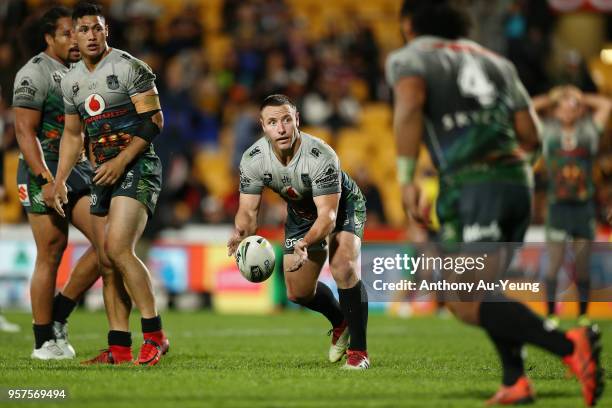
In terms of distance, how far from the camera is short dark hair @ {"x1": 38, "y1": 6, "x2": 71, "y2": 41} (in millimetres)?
8688

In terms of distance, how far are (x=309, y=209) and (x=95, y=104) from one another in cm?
186

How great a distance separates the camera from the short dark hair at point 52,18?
28.5 ft

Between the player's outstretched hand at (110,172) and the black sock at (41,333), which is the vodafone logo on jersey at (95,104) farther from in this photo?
the black sock at (41,333)

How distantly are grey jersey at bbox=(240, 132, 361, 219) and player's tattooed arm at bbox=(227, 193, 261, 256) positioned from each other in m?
0.07

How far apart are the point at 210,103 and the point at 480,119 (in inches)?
570

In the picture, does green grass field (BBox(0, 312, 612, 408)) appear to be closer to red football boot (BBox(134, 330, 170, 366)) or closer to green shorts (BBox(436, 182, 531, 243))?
red football boot (BBox(134, 330, 170, 366))

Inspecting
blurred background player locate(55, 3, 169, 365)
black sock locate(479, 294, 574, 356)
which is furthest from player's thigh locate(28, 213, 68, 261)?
black sock locate(479, 294, 574, 356)

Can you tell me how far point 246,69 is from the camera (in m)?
20.4

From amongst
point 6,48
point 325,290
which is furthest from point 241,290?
point 325,290

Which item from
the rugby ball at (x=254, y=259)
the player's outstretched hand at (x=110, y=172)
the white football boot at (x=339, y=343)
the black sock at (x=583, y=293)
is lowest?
the black sock at (x=583, y=293)

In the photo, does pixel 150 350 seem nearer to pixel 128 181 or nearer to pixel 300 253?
A: pixel 128 181

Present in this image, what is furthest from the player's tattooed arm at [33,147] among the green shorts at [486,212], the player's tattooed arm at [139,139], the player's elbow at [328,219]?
the green shorts at [486,212]

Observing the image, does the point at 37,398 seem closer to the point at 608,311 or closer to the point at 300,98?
the point at 608,311

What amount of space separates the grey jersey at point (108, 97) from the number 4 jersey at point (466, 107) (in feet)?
8.38
